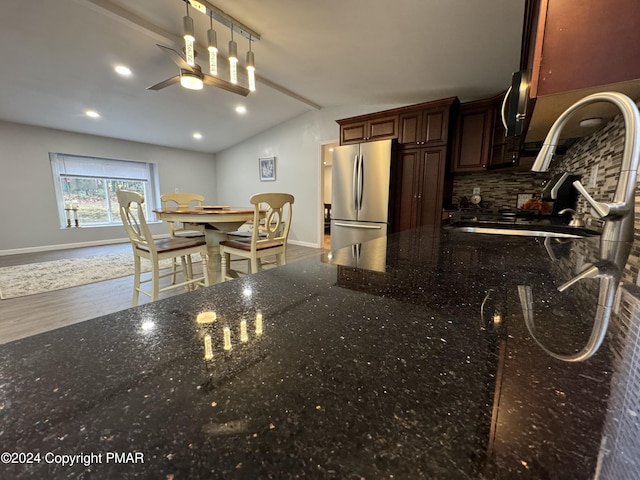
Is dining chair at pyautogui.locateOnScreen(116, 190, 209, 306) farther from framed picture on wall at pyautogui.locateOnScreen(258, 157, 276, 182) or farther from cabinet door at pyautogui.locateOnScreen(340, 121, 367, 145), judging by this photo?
framed picture on wall at pyautogui.locateOnScreen(258, 157, 276, 182)

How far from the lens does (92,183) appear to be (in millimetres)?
5262

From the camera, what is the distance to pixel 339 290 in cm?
53

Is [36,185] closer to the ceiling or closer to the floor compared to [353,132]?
closer to the floor

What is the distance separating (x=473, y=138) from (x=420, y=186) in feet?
2.58

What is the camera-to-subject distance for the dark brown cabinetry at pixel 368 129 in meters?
3.53

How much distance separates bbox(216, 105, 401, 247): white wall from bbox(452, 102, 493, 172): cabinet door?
1.44 m

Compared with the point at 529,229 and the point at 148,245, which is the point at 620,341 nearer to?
the point at 529,229

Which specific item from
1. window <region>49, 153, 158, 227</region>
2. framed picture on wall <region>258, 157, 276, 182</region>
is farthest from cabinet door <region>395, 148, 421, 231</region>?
window <region>49, 153, 158, 227</region>

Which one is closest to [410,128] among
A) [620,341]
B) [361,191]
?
[361,191]

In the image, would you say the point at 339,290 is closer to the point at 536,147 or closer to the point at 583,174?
the point at 583,174

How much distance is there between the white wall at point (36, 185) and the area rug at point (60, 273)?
3.95ft

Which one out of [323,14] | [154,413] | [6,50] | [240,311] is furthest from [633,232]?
[6,50]

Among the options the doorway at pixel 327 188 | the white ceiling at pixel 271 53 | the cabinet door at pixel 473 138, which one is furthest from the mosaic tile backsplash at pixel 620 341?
the doorway at pixel 327 188

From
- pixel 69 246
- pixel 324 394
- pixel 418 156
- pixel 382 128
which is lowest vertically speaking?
pixel 69 246
